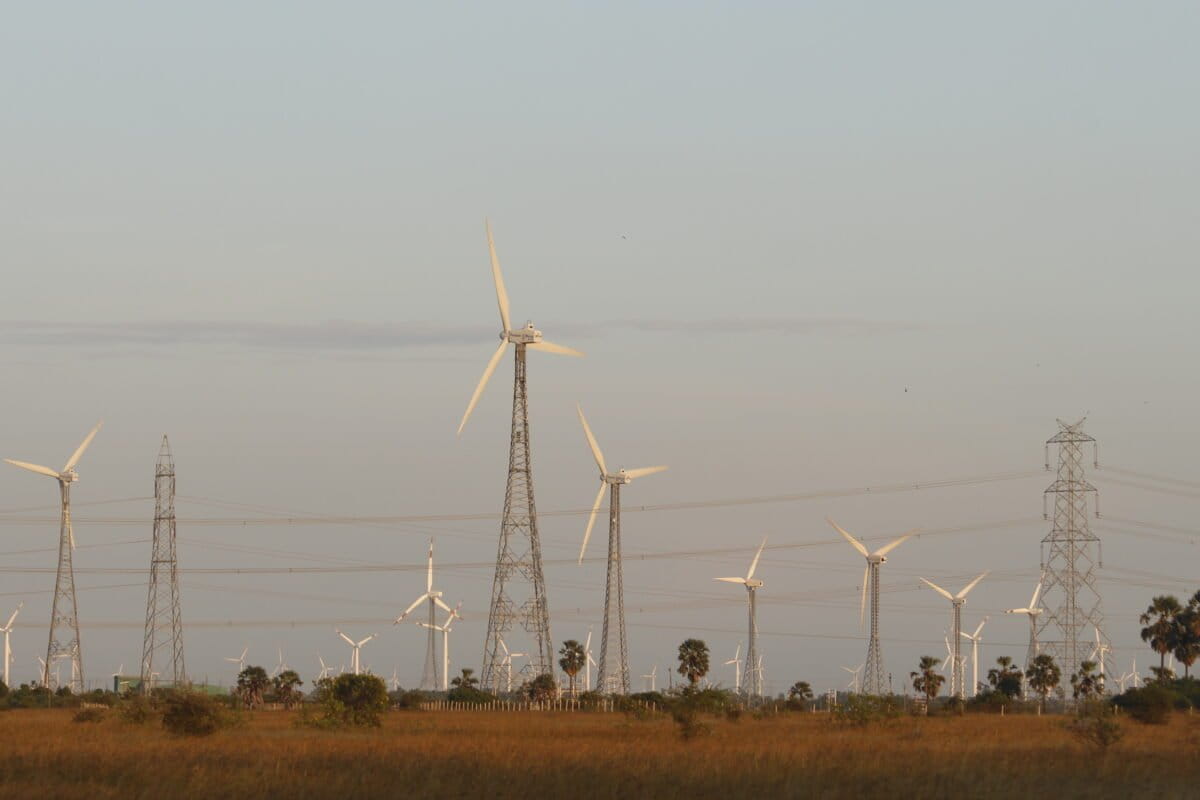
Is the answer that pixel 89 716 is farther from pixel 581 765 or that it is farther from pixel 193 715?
pixel 581 765

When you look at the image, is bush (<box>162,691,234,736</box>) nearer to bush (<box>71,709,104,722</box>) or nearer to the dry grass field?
the dry grass field

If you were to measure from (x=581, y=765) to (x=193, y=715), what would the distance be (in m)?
39.6

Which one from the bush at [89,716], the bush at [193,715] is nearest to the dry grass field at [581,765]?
the bush at [193,715]

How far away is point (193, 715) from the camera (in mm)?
103000

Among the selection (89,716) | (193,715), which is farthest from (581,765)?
(89,716)

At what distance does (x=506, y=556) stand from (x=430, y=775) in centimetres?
6083

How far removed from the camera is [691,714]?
10362 centimetres

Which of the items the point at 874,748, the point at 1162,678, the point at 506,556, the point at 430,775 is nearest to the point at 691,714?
the point at 874,748

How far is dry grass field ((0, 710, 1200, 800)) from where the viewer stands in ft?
207

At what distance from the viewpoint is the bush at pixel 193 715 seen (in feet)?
336

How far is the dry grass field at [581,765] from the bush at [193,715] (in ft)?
4.40

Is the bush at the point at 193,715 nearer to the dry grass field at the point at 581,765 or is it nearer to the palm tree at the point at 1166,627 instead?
the dry grass field at the point at 581,765

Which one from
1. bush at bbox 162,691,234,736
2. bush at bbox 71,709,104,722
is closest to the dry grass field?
bush at bbox 162,691,234,736

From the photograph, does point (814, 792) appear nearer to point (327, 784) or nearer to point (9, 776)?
point (327, 784)
